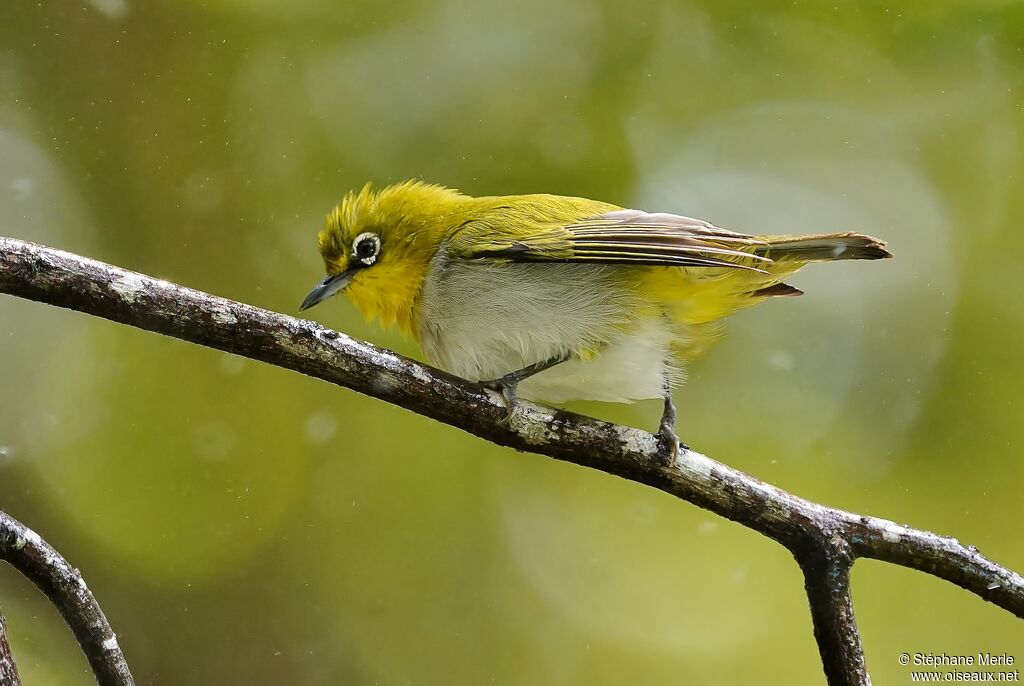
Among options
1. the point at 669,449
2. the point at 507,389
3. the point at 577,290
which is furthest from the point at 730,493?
the point at 577,290

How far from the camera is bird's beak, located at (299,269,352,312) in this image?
2.73 meters

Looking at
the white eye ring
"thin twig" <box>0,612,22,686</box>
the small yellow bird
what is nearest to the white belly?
the small yellow bird

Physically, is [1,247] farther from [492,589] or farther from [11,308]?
[492,589]

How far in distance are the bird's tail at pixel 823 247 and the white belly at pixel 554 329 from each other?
0.36m

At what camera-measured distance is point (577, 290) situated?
8.58ft

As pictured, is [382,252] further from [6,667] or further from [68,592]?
[6,667]

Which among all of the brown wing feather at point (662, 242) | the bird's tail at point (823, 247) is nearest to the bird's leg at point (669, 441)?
the brown wing feather at point (662, 242)

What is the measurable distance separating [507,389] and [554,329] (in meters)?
0.29

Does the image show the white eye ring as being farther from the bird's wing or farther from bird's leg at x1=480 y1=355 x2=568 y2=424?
bird's leg at x1=480 y1=355 x2=568 y2=424

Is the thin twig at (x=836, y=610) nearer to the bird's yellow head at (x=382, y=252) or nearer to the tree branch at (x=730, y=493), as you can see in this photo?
the tree branch at (x=730, y=493)

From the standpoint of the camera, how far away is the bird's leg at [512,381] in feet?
7.43

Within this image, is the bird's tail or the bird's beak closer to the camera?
the bird's tail

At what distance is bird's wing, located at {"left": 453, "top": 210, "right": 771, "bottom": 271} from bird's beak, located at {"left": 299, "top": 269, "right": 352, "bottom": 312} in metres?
Result: 0.35

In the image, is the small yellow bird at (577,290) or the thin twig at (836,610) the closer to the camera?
the thin twig at (836,610)
